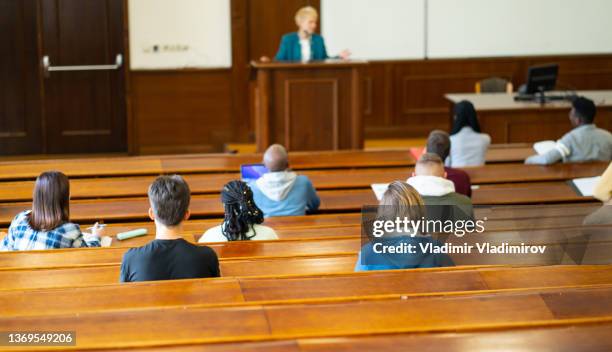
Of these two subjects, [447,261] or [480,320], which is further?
[447,261]

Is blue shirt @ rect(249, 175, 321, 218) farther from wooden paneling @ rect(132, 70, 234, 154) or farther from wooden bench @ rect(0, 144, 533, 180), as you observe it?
wooden paneling @ rect(132, 70, 234, 154)

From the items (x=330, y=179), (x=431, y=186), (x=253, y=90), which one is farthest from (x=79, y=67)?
(x=431, y=186)

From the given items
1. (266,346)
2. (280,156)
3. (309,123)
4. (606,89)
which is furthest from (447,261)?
(606,89)

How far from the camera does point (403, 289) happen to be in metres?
3.14

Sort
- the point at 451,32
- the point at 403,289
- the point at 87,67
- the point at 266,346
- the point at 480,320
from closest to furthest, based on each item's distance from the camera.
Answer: the point at 266,346, the point at 480,320, the point at 403,289, the point at 87,67, the point at 451,32

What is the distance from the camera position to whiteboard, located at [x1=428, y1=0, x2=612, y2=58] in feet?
36.4

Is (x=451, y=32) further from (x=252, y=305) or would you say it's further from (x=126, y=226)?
(x=252, y=305)

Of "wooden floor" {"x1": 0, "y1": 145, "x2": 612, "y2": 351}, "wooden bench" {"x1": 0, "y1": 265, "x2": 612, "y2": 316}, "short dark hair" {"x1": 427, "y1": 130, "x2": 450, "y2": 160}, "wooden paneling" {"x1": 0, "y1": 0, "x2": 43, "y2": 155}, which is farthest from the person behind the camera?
"wooden paneling" {"x1": 0, "y1": 0, "x2": 43, "y2": 155}

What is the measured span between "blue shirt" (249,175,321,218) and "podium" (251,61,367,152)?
92.9 inches

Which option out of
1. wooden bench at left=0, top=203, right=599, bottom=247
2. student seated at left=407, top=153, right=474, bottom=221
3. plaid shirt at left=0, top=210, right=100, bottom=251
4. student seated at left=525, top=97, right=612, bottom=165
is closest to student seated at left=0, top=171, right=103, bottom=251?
plaid shirt at left=0, top=210, right=100, bottom=251

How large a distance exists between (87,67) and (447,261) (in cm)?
Result: 726

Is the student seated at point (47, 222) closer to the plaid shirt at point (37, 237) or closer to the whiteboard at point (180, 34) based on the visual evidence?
the plaid shirt at point (37, 237)

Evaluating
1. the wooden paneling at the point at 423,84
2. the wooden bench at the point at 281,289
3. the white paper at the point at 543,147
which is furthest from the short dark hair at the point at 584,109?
the wooden paneling at the point at 423,84

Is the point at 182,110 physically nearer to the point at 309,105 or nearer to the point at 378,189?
the point at 309,105
